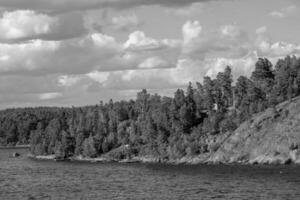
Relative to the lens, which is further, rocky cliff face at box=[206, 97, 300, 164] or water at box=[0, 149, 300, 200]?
rocky cliff face at box=[206, 97, 300, 164]

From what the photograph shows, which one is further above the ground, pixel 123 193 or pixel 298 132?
pixel 298 132

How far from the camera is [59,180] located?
148 m

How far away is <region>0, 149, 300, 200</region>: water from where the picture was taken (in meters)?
110

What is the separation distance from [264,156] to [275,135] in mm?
9305

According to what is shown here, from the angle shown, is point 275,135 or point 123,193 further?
point 275,135

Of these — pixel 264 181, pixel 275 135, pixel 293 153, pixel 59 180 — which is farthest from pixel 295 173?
A: pixel 59 180

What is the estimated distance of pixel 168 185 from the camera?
13250 centimetres

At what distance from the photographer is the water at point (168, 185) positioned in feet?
361

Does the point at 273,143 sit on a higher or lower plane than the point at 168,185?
higher

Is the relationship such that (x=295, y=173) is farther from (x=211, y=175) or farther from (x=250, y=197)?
(x=250, y=197)

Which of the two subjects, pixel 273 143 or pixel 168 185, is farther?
pixel 273 143

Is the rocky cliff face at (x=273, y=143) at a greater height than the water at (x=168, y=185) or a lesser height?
greater

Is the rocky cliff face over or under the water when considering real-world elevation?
over

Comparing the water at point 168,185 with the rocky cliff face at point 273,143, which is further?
the rocky cliff face at point 273,143
